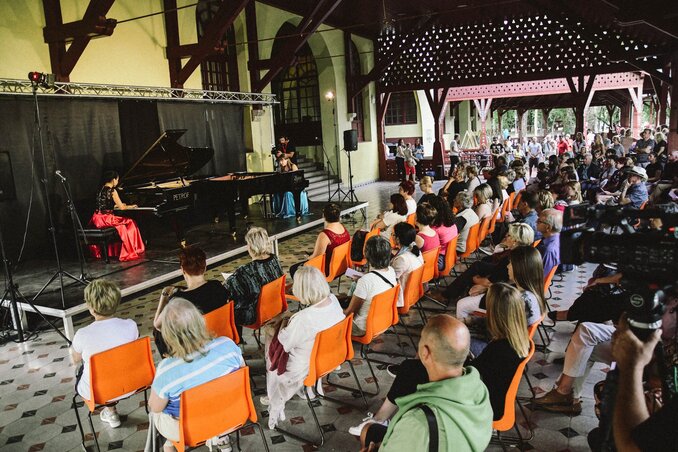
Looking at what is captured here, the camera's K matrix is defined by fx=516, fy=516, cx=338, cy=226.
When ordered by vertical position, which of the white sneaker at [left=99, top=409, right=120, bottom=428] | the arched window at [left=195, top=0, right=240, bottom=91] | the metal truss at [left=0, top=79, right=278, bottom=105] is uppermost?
the arched window at [left=195, top=0, right=240, bottom=91]

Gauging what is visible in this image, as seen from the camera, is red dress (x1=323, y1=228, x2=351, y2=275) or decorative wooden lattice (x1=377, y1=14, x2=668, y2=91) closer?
red dress (x1=323, y1=228, x2=351, y2=275)

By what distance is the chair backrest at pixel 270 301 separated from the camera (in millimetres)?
4207

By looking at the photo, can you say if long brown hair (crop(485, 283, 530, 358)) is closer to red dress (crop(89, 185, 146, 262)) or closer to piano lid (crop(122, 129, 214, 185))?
piano lid (crop(122, 129, 214, 185))

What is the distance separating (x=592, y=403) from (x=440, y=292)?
90.4 inches

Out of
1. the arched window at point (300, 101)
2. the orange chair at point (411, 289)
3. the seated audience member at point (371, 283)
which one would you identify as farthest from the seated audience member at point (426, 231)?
the arched window at point (300, 101)

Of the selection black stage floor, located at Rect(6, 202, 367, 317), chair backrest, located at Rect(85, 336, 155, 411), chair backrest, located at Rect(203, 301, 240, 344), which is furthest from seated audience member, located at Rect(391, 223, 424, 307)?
black stage floor, located at Rect(6, 202, 367, 317)

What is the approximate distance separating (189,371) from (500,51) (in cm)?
1504

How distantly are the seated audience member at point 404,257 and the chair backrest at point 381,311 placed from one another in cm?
40

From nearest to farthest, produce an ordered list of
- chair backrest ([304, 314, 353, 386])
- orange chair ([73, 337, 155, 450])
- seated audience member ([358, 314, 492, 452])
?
1. seated audience member ([358, 314, 492, 452])
2. orange chair ([73, 337, 155, 450])
3. chair backrest ([304, 314, 353, 386])

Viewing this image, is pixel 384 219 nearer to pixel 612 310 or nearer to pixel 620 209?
pixel 612 310

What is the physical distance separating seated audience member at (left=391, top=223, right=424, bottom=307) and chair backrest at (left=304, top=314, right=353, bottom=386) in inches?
40.1

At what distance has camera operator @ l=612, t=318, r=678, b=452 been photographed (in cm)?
139

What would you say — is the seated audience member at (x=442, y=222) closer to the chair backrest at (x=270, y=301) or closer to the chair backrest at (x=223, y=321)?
the chair backrest at (x=270, y=301)

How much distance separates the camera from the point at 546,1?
560 inches
